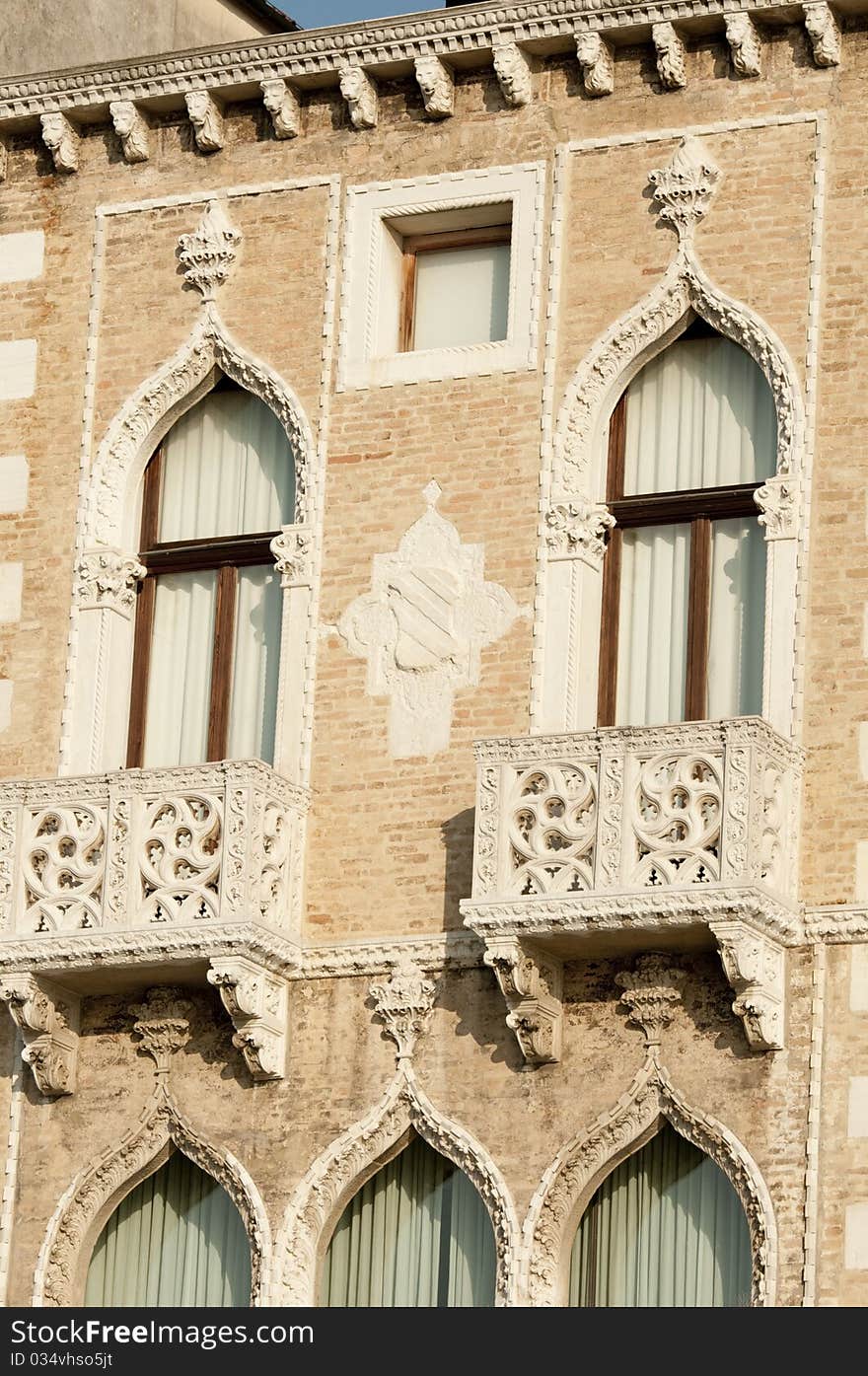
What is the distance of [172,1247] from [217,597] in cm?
369

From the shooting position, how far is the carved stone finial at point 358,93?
24969 mm

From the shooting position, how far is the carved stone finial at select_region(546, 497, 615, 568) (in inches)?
938

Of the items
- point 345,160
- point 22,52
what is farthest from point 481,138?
point 22,52

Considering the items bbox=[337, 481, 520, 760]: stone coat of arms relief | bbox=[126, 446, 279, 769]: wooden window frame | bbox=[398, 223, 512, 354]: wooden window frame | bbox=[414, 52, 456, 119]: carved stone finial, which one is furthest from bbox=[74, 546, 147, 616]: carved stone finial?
bbox=[414, 52, 456, 119]: carved stone finial

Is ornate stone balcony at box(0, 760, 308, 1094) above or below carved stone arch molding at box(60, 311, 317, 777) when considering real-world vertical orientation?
below

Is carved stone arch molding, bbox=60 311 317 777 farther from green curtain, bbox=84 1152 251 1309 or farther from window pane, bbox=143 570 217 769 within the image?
green curtain, bbox=84 1152 251 1309

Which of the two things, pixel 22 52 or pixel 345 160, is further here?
pixel 22 52

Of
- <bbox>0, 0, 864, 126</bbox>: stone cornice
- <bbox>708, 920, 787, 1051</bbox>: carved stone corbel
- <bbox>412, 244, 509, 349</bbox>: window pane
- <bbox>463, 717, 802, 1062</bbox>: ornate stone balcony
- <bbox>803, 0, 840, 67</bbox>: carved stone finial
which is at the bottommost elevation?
<bbox>708, 920, 787, 1051</bbox>: carved stone corbel

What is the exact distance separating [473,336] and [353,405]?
2.56ft

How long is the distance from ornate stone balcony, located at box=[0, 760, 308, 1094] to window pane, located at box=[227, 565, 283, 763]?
0.79 m

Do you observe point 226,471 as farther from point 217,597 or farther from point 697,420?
point 697,420

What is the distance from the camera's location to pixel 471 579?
24000 millimetres

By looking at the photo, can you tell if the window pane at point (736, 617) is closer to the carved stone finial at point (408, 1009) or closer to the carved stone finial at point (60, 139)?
the carved stone finial at point (408, 1009)
